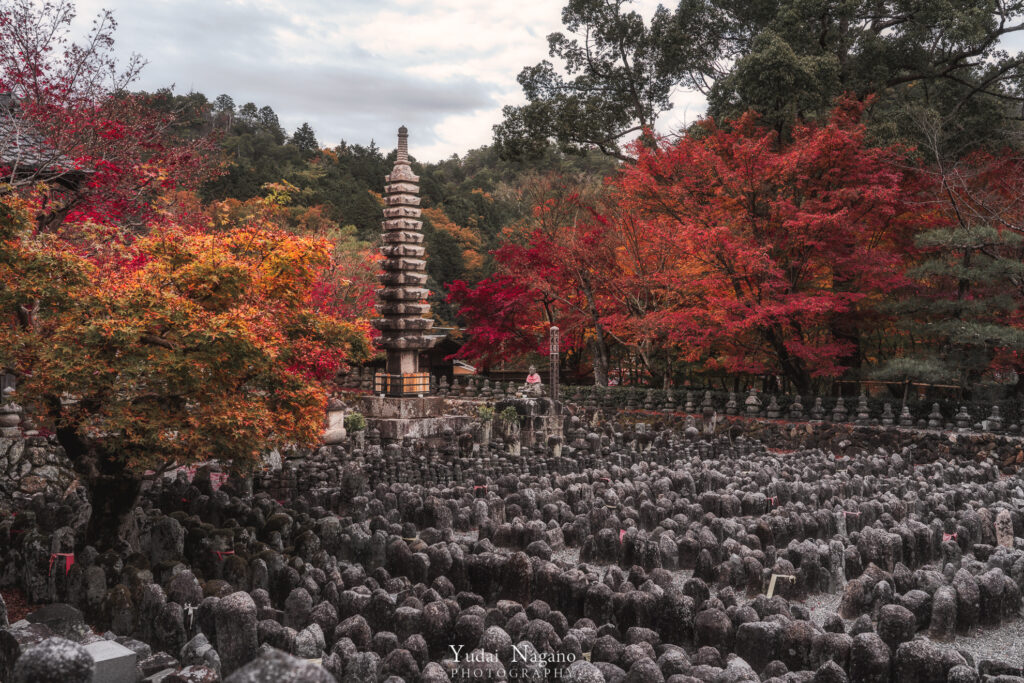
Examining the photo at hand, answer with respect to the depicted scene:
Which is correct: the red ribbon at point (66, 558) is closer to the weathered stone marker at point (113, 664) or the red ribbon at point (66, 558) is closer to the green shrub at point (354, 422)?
the weathered stone marker at point (113, 664)

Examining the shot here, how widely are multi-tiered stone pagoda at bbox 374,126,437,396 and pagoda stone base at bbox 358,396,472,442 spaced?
491 mm

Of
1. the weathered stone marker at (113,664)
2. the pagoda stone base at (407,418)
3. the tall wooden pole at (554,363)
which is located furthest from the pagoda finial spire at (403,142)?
the weathered stone marker at (113,664)

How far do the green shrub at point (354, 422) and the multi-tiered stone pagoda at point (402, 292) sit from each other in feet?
5.16

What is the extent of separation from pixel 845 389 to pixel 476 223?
2414 cm

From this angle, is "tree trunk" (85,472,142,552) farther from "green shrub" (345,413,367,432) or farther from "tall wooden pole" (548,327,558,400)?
"tall wooden pole" (548,327,558,400)

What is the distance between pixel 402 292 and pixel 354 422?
3.76 metres

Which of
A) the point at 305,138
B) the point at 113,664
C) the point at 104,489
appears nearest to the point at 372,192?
the point at 305,138

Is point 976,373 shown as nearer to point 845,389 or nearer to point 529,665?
point 845,389

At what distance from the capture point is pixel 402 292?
19.4m

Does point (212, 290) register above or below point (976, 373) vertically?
above

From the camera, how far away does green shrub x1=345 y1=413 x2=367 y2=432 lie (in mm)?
17703

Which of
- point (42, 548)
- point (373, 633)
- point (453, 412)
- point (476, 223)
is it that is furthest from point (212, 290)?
point (476, 223)

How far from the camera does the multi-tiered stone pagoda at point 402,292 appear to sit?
19359 millimetres

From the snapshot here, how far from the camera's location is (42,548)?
24.9ft
